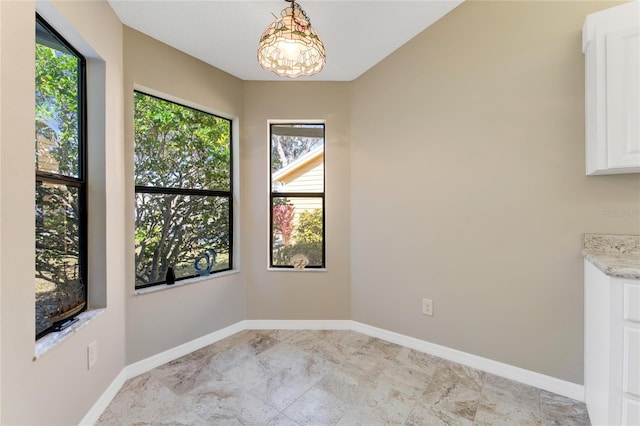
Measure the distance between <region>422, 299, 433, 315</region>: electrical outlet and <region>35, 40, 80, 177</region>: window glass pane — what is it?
2.66 metres

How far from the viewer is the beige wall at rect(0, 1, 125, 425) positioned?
3.43 ft

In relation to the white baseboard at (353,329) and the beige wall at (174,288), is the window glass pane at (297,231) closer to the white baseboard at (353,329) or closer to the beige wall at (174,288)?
the beige wall at (174,288)

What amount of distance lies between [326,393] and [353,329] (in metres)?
1.00

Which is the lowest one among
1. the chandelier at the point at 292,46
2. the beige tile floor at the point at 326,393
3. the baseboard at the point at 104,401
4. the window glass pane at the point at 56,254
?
the beige tile floor at the point at 326,393

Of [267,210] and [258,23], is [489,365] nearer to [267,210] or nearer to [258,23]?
[267,210]

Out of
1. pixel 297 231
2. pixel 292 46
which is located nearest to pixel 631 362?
pixel 292 46

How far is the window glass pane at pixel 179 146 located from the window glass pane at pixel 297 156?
0.49 m

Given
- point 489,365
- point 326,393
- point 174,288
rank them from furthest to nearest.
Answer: point 174,288 → point 489,365 → point 326,393

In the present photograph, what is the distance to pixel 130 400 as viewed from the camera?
1.73 metres

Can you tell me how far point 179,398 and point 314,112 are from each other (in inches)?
101

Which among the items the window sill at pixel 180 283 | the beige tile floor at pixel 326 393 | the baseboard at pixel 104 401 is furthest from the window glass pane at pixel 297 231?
the baseboard at pixel 104 401

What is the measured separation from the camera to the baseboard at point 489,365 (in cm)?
175

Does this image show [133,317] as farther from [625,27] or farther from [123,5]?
[625,27]

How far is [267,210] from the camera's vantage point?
9.18ft
